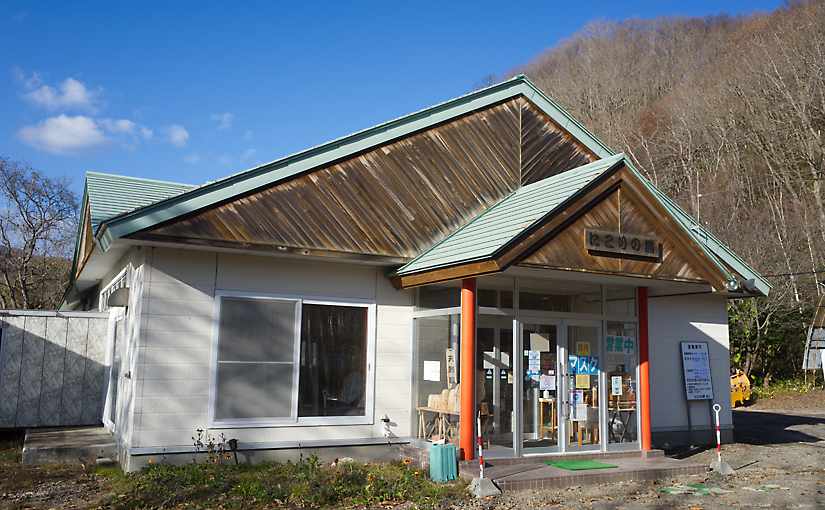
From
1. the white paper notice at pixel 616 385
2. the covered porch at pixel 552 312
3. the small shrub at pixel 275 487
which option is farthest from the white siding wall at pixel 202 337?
the white paper notice at pixel 616 385

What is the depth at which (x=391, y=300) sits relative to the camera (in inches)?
492

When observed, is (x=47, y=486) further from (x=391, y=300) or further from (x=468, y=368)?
(x=468, y=368)

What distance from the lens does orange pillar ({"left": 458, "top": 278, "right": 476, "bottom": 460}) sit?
35.1 ft

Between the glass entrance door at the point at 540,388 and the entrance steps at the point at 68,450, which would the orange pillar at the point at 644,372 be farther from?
the entrance steps at the point at 68,450

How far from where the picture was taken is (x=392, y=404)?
40.1 feet

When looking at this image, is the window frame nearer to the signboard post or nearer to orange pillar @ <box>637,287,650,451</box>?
orange pillar @ <box>637,287,650,451</box>

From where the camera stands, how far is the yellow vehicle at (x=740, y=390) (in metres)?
26.1

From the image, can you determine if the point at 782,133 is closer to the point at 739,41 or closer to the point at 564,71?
the point at 739,41

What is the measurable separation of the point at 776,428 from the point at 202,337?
15575mm

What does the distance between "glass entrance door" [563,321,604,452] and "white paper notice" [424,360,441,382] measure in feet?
7.36

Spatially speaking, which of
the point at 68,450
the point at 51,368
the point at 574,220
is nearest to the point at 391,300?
the point at 574,220

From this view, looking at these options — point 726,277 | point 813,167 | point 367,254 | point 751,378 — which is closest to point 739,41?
point 813,167

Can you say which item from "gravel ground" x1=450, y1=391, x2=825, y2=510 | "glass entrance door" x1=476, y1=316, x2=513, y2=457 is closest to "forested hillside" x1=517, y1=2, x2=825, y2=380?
"gravel ground" x1=450, y1=391, x2=825, y2=510

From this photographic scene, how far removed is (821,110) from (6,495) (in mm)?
35832
